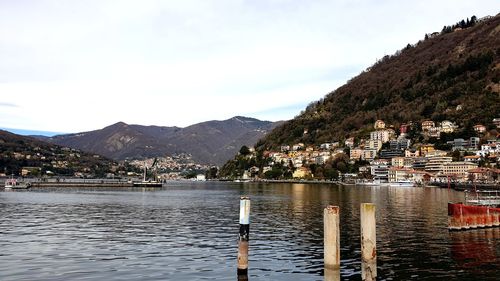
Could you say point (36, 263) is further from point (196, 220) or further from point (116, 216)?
point (116, 216)

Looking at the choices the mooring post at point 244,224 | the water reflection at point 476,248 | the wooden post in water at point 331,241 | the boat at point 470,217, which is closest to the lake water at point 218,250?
the water reflection at point 476,248

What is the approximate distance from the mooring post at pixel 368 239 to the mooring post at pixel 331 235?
1.24 metres

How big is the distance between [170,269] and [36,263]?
8.37 m

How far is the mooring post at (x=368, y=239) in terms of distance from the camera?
20.8 m

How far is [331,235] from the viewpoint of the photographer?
20.7 metres

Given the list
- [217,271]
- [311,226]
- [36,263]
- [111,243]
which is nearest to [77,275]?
[36,263]

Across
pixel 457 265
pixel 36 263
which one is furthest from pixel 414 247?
pixel 36 263

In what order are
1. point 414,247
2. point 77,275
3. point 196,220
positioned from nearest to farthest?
1. point 77,275
2. point 414,247
3. point 196,220

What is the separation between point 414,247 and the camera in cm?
3525

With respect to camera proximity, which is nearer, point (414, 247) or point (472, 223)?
point (414, 247)

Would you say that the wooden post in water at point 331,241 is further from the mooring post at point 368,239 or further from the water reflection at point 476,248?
the water reflection at point 476,248

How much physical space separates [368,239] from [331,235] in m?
1.75

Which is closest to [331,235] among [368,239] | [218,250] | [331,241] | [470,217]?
[331,241]

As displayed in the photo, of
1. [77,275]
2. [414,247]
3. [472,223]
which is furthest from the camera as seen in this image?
[472,223]
